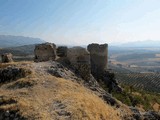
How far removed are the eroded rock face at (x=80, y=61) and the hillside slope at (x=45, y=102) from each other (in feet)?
21.0

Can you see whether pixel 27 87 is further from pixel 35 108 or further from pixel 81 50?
pixel 81 50

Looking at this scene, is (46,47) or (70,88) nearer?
(70,88)

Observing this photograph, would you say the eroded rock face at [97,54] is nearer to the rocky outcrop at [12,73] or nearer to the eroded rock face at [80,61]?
the eroded rock face at [80,61]

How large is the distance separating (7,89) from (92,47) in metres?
28.8

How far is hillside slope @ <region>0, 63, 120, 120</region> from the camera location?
1430 centimetres

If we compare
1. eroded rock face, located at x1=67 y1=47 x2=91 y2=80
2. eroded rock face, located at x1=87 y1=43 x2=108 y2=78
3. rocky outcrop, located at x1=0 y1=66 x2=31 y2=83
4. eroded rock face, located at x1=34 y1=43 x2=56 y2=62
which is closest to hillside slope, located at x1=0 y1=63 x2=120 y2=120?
rocky outcrop, located at x1=0 y1=66 x2=31 y2=83

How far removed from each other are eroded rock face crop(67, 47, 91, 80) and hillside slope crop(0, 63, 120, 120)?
6.41 metres

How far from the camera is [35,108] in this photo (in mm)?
14531

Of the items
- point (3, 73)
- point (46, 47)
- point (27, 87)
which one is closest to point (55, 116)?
point (27, 87)

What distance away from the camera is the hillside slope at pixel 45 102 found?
563 inches

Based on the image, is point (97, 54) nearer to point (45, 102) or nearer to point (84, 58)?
point (84, 58)

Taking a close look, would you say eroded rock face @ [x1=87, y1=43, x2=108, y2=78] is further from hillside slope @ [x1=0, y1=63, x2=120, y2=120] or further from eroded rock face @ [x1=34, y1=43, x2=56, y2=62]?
hillside slope @ [x1=0, y1=63, x2=120, y2=120]

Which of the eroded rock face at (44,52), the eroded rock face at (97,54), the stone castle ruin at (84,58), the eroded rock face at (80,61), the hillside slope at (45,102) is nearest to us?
the hillside slope at (45,102)

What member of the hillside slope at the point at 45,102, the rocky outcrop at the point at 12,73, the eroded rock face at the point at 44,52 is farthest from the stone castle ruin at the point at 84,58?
the hillside slope at the point at 45,102
